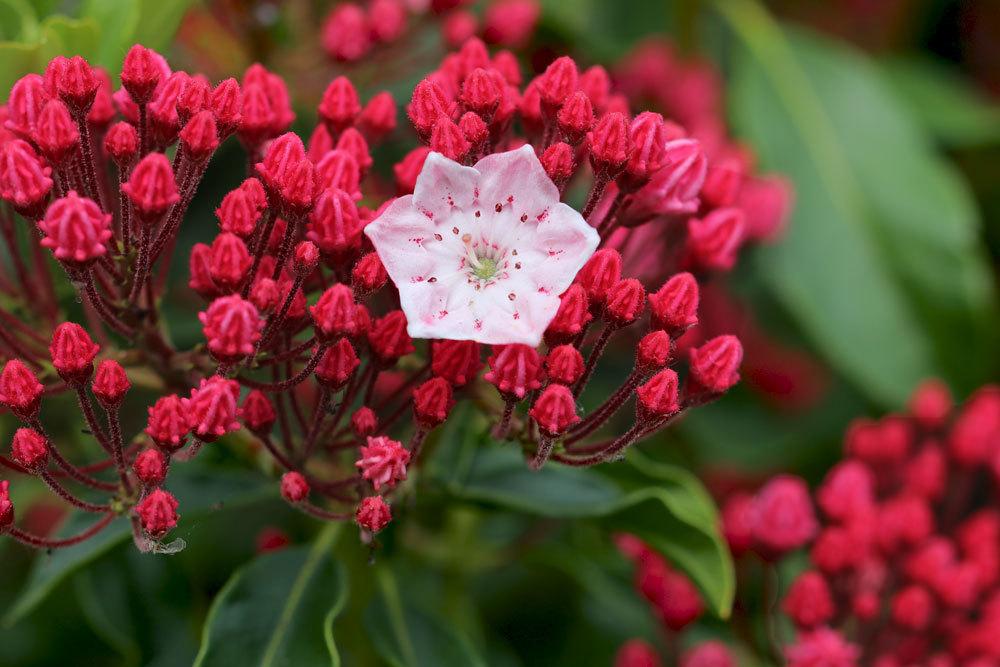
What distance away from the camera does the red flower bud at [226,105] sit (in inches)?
40.4

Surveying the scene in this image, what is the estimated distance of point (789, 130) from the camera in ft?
6.62

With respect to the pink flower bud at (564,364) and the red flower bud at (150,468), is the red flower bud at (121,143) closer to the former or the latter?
the red flower bud at (150,468)

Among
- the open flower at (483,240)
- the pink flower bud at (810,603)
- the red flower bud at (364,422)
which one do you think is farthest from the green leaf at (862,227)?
the red flower bud at (364,422)

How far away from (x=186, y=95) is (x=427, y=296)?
266 mm

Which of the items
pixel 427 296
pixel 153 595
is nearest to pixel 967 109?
pixel 427 296

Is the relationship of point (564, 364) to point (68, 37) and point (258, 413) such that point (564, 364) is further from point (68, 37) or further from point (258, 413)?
point (68, 37)

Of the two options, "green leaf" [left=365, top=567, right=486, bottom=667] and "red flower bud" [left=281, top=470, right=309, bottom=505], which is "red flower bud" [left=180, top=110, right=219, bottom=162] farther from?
"green leaf" [left=365, top=567, right=486, bottom=667]

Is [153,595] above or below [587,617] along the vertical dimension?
above

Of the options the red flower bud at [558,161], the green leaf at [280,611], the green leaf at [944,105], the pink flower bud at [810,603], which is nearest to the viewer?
the red flower bud at [558,161]

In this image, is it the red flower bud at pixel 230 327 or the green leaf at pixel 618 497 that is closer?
the red flower bud at pixel 230 327

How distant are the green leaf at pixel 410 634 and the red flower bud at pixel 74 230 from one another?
1.79 ft

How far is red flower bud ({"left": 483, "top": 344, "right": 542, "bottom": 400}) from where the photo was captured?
0.98 meters

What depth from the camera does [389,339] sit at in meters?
1.01

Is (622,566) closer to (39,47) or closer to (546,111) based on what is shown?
(546,111)
